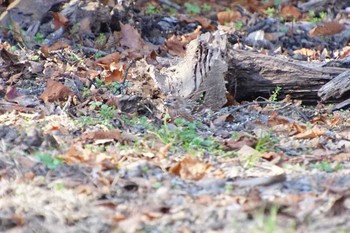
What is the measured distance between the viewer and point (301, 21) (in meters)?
9.19

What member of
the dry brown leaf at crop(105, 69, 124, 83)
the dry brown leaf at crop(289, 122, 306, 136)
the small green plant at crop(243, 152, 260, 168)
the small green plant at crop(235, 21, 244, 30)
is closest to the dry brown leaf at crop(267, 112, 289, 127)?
the dry brown leaf at crop(289, 122, 306, 136)

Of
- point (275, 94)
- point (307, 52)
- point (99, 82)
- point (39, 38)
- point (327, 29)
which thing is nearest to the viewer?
point (275, 94)

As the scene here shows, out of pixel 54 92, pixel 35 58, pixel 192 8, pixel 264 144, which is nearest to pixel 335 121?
pixel 264 144

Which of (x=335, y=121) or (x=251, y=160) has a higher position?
(x=251, y=160)

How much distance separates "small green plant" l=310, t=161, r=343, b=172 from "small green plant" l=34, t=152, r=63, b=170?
53.1 inches

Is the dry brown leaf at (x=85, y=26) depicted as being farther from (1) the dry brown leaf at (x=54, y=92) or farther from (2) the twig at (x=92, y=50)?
(1) the dry brown leaf at (x=54, y=92)

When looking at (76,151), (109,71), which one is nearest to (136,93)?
(109,71)

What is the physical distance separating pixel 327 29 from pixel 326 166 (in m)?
4.27

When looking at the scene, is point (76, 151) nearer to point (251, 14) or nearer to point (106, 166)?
point (106, 166)

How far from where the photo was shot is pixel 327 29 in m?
8.44

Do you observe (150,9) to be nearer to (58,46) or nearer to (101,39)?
(101,39)

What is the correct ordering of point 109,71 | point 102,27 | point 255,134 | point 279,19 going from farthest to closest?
point 279,19, point 102,27, point 109,71, point 255,134

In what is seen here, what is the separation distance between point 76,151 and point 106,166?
0.26 metres

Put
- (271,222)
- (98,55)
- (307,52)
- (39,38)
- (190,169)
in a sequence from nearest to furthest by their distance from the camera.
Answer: (271,222) < (190,169) < (98,55) < (39,38) < (307,52)
